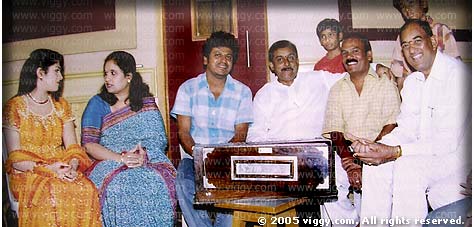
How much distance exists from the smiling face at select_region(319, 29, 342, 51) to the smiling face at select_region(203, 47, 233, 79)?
0.32 m

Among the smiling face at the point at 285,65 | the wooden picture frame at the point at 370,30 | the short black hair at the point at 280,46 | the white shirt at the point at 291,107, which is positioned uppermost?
the wooden picture frame at the point at 370,30

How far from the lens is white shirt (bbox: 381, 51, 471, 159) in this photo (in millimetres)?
1704

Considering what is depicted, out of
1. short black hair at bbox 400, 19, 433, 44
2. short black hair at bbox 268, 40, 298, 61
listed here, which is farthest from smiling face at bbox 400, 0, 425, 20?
short black hair at bbox 268, 40, 298, 61

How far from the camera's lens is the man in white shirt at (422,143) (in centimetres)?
171

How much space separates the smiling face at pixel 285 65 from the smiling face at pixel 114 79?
51 centimetres

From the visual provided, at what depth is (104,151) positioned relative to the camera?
1.76 meters

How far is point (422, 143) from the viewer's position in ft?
5.59

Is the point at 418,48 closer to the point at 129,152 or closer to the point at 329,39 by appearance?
the point at 329,39

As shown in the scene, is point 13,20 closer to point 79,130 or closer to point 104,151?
point 79,130

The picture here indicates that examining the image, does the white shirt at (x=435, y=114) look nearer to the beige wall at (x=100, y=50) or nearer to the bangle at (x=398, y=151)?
the bangle at (x=398, y=151)

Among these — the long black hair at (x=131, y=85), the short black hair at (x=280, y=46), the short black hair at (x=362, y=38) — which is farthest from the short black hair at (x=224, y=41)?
the short black hair at (x=362, y=38)

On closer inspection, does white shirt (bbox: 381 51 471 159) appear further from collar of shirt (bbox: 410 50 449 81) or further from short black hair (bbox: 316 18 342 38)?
Answer: short black hair (bbox: 316 18 342 38)

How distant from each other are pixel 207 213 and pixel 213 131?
284mm

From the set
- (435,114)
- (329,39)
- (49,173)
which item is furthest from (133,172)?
(435,114)
